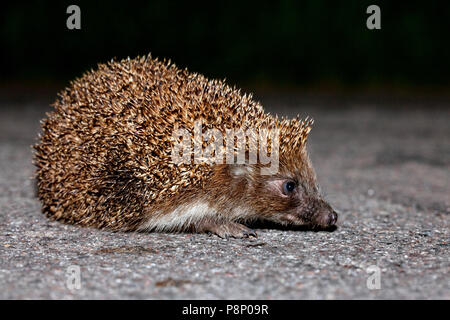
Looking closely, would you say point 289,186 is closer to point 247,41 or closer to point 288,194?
point 288,194

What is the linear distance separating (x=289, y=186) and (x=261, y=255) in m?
0.83

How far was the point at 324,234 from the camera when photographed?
4.27m

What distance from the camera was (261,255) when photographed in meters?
3.68

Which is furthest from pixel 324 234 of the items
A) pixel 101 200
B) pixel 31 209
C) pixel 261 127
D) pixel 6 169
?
pixel 6 169

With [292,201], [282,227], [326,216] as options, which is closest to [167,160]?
[292,201]

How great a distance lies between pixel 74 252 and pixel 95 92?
118 centimetres

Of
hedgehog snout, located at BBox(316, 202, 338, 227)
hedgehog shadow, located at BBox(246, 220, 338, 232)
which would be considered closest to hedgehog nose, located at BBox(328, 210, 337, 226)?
hedgehog snout, located at BBox(316, 202, 338, 227)

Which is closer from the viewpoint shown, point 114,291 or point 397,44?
point 114,291

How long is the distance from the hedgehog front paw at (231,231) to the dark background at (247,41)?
9.78 meters

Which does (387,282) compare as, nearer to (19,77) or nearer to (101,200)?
(101,200)

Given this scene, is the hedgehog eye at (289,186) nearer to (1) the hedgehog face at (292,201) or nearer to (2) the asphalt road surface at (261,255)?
(1) the hedgehog face at (292,201)

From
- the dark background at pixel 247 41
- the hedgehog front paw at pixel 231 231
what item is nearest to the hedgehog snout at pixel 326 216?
the hedgehog front paw at pixel 231 231

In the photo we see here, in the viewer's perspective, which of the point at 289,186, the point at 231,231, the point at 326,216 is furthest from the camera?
the point at 289,186

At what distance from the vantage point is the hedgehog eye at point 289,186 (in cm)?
436
